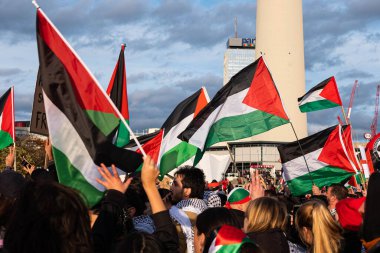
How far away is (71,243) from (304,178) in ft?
31.3

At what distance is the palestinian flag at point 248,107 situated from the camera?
36.0 feet

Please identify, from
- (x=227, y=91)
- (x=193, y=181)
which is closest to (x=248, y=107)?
(x=227, y=91)

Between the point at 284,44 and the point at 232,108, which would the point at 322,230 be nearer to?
the point at 232,108

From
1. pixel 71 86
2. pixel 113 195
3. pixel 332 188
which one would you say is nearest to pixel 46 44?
pixel 71 86

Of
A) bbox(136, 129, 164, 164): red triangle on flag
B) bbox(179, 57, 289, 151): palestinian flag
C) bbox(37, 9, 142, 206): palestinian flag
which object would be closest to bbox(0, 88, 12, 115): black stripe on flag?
bbox(136, 129, 164, 164): red triangle on flag

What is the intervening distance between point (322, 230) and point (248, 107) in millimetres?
5398

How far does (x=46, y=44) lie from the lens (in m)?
5.39

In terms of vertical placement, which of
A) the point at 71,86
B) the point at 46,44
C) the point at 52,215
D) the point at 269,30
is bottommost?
the point at 52,215

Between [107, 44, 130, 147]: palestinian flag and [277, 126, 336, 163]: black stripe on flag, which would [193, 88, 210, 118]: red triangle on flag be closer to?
[277, 126, 336, 163]: black stripe on flag

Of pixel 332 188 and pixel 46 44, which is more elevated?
pixel 46 44

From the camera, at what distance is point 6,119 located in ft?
45.6

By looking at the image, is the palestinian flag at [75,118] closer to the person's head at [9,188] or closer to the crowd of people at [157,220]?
the crowd of people at [157,220]

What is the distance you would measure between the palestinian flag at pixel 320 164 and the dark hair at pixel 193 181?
532 cm

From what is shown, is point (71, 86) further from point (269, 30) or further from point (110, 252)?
point (269, 30)
